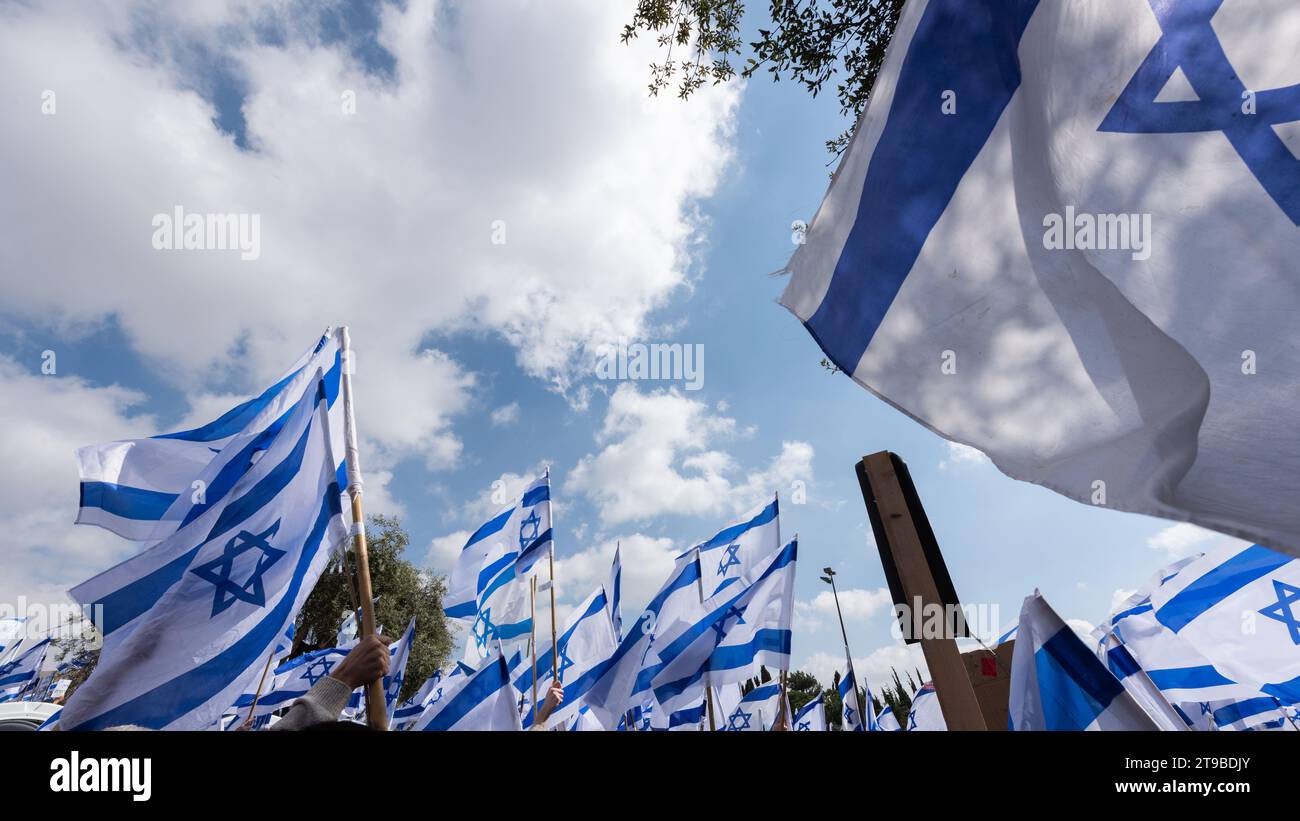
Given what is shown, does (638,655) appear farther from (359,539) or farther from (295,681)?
(295,681)

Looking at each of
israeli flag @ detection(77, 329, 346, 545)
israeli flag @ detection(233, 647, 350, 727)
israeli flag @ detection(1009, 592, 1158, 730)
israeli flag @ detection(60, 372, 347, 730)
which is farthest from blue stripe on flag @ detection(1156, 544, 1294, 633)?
israeli flag @ detection(233, 647, 350, 727)

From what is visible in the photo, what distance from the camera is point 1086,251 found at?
197 centimetres

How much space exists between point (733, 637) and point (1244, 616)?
554 centimetres

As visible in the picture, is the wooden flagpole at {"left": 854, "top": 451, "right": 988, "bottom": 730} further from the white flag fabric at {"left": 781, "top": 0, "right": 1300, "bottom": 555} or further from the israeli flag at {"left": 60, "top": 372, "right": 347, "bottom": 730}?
the israeli flag at {"left": 60, "top": 372, "right": 347, "bottom": 730}

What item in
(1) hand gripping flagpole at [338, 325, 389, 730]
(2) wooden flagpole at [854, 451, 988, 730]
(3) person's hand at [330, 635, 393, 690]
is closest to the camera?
(2) wooden flagpole at [854, 451, 988, 730]

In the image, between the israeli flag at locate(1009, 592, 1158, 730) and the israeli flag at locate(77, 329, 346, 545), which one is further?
the israeli flag at locate(77, 329, 346, 545)

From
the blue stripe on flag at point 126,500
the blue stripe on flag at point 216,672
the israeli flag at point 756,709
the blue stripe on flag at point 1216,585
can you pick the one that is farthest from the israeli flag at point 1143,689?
the israeli flag at point 756,709

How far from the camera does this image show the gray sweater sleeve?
2875mm

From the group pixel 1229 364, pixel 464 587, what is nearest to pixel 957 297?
pixel 1229 364

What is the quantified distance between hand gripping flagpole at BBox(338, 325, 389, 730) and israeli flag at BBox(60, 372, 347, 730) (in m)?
0.26

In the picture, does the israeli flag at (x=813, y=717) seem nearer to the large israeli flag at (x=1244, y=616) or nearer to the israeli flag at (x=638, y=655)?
the israeli flag at (x=638, y=655)

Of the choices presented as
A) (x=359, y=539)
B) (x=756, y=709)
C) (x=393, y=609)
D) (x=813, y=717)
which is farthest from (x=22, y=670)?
(x=359, y=539)
